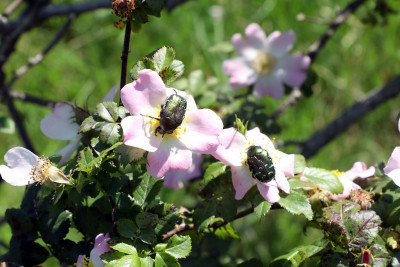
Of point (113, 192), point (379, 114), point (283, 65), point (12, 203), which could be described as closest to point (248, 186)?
point (113, 192)

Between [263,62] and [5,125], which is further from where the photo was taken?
[263,62]

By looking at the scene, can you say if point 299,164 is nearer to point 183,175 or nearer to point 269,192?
point 269,192

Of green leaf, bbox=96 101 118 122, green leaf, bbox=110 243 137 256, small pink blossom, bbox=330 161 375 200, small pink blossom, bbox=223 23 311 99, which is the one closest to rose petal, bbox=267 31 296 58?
small pink blossom, bbox=223 23 311 99

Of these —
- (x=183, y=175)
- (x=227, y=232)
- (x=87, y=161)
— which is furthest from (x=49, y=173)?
(x=183, y=175)

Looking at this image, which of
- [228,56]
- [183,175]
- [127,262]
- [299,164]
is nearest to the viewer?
[127,262]

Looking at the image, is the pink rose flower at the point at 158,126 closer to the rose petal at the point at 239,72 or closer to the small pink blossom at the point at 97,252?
the small pink blossom at the point at 97,252

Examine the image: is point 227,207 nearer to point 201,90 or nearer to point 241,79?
point 201,90

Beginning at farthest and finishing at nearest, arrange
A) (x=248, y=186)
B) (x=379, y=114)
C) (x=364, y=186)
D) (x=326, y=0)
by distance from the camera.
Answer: (x=326, y=0) → (x=379, y=114) → (x=364, y=186) → (x=248, y=186)
